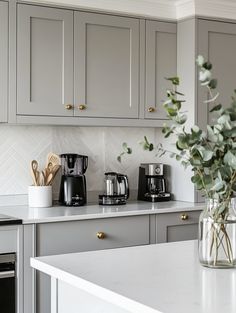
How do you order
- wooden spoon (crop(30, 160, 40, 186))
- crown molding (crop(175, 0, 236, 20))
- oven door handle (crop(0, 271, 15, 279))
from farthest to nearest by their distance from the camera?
crown molding (crop(175, 0, 236, 20)), wooden spoon (crop(30, 160, 40, 186)), oven door handle (crop(0, 271, 15, 279))

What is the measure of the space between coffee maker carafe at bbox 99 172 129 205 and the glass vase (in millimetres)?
2023

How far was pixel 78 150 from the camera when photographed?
4031 mm

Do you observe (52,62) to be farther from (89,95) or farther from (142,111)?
(142,111)

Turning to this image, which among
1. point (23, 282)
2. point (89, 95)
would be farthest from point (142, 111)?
point (23, 282)

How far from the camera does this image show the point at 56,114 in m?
3.60

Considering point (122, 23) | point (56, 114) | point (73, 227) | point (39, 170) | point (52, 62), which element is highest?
point (122, 23)

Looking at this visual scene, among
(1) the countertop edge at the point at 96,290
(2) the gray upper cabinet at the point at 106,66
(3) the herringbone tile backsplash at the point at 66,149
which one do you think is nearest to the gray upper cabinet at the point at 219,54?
(2) the gray upper cabinet at the point at 106,66

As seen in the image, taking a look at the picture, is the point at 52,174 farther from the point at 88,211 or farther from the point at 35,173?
the point at 88,211

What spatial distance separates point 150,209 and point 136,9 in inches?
52.8

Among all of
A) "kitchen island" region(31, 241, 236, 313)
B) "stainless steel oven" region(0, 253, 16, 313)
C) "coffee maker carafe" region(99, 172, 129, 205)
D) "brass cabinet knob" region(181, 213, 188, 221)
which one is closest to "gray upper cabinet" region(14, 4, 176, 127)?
"coffee maker carafe" region(99, 172, 129, 205)

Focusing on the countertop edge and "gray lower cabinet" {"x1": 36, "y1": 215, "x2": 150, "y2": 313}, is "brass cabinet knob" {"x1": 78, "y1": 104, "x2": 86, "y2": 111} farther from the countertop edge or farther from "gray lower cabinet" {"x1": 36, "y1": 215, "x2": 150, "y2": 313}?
the countertop edge

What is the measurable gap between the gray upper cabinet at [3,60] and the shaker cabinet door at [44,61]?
0.25ft

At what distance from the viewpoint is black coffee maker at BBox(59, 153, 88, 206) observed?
3.68 metres

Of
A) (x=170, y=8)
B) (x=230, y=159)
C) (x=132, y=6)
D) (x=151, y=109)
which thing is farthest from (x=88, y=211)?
(x=230, y=159)
